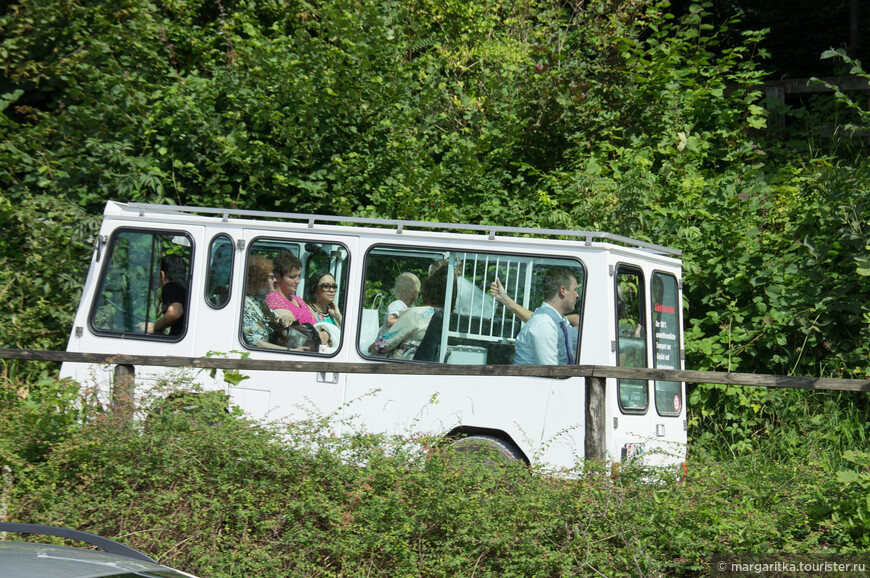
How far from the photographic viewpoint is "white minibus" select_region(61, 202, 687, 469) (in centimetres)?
677

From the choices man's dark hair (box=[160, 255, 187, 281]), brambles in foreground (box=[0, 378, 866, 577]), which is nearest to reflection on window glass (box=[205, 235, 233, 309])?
man's dark hair (box=[160, 255, 187, 281])

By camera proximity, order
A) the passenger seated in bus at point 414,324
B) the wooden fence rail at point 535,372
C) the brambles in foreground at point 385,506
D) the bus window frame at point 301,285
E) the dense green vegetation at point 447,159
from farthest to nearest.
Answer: the dense green vegetation at point 447,159, the bus window frame at point 301,285, the passenger seated in bus at point 414,324, the wooden fence rail at point 535,372, the brambles in foreground at point 385,506

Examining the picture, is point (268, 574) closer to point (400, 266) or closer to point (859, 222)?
point (400, 266)

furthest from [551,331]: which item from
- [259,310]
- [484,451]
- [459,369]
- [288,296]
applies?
[259,310]

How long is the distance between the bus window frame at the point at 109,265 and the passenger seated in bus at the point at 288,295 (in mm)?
784

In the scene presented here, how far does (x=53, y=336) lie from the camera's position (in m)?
10.2

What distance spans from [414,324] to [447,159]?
5.12m

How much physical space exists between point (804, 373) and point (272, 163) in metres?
7.43

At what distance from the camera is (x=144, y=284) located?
7.50 meters

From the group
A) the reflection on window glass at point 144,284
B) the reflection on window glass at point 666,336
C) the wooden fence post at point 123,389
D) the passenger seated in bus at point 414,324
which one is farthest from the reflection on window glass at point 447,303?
the wooden fence post at point 123,389

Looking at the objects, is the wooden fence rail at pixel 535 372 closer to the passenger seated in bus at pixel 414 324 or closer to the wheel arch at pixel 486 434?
the passenger seated in bus at pixel 414 324

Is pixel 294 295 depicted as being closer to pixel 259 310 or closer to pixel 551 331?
pixel 259 310

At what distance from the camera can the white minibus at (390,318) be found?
6766 mm

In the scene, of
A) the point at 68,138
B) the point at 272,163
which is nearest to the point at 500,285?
the point at 272,163
